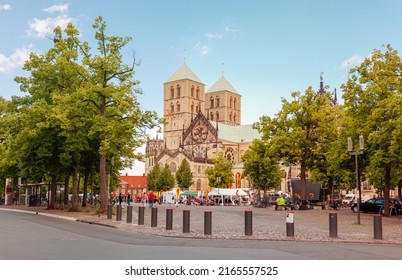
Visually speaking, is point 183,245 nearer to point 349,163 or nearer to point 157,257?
point 157,257

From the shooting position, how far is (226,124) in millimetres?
138125

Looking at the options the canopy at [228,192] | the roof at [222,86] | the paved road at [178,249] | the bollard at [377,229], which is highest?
the roof at [222,86]

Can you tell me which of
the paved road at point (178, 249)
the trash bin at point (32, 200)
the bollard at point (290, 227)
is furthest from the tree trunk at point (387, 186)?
the trash bin at point (32, 200)

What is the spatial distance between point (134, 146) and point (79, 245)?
73.7 ft

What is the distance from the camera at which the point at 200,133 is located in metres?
120

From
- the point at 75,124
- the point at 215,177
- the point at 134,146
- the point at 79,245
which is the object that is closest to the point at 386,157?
the point at 134,146

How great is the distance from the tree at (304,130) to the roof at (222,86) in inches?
3976

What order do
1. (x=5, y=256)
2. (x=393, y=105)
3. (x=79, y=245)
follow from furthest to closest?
(x=393, y=105) → (x=79, y=245) → (x=5, y=256)

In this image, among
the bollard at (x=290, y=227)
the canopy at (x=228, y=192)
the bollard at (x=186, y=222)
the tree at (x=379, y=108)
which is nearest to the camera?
the bollard at (x=290, y=227)

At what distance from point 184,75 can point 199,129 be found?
22.1 meters

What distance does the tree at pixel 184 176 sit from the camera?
105625 millimetres

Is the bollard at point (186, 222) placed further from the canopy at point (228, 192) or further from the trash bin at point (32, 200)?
the canopy at point (228, 192)

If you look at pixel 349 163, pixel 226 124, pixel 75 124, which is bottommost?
pixel 349 163

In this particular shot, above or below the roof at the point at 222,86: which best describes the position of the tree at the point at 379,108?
below
